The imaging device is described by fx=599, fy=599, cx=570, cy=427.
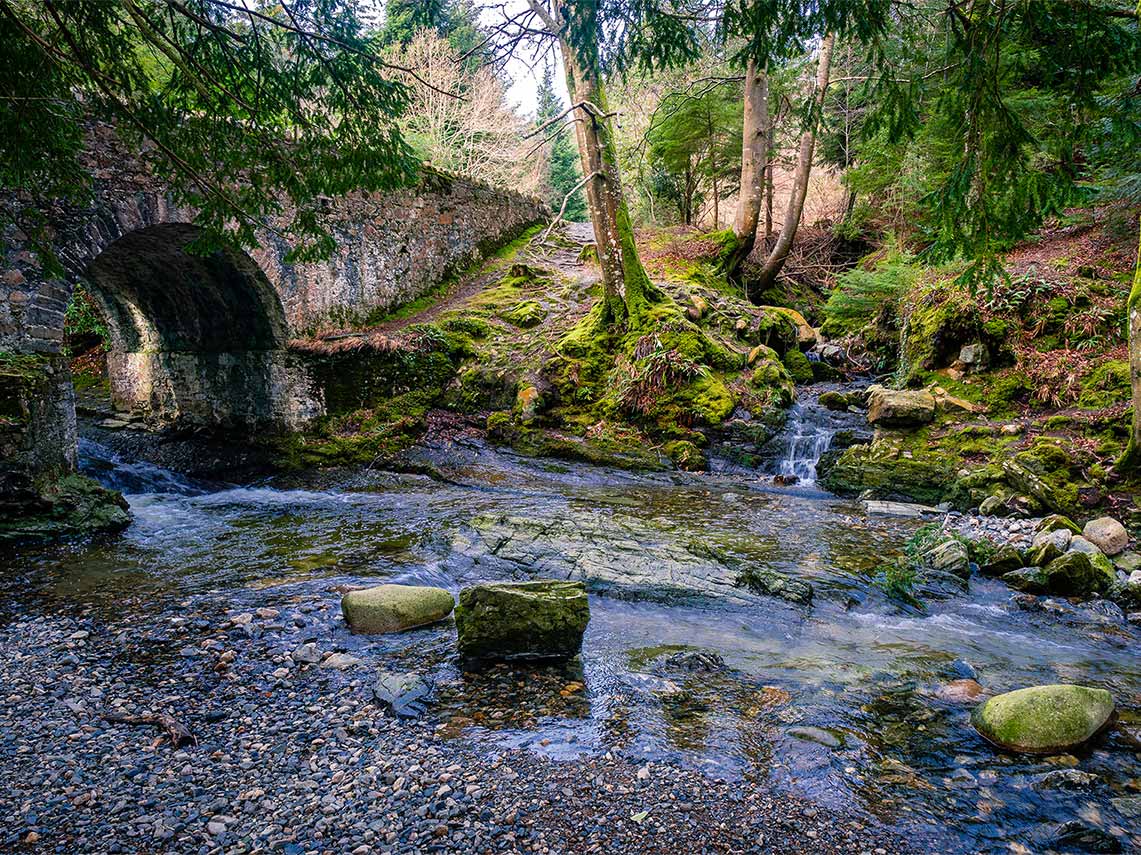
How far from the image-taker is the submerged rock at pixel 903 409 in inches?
331

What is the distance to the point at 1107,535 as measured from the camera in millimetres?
5688

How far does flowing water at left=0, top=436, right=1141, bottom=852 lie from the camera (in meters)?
2.76

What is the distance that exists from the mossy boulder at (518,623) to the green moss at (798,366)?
924cm

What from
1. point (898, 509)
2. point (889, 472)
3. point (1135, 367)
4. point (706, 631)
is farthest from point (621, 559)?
point (1135, 367)

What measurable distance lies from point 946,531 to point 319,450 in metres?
9.17

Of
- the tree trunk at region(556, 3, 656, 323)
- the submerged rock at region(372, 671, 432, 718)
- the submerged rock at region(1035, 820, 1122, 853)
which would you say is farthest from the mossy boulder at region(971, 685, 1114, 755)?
the tree trunk at region(556, 3, 656, 323)

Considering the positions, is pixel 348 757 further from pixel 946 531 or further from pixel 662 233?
pixel 662 233

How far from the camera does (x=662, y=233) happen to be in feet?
58.6

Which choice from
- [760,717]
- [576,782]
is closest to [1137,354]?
[760,717]

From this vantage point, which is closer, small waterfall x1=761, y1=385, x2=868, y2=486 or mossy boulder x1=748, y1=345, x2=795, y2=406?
small waterfall x1=761, y1=385, x2=868, y2=486

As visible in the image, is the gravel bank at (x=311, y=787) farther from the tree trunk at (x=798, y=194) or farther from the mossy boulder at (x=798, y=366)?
the tree trunk at (x=798, y=194)

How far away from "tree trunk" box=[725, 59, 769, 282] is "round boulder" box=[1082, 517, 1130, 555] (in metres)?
9.99

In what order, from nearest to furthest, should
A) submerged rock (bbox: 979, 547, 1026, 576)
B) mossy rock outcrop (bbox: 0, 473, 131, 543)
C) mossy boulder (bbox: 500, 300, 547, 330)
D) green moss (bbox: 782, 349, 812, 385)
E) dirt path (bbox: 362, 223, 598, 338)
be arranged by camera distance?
submerged rock (bbox: 979, 547, 1026, 576) < mossy rock outcrop (bbox: 0, 473, 131, 543) < green moss (bbox: 782, 349, 812, 385) < mossy boulder (bbox: 500, 300, 547, 330) < dirt path (bbox: 362, 223, 598, 338)

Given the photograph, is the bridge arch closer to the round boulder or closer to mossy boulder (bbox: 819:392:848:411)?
mossy boulder (bbox: 819:392:848:411)
